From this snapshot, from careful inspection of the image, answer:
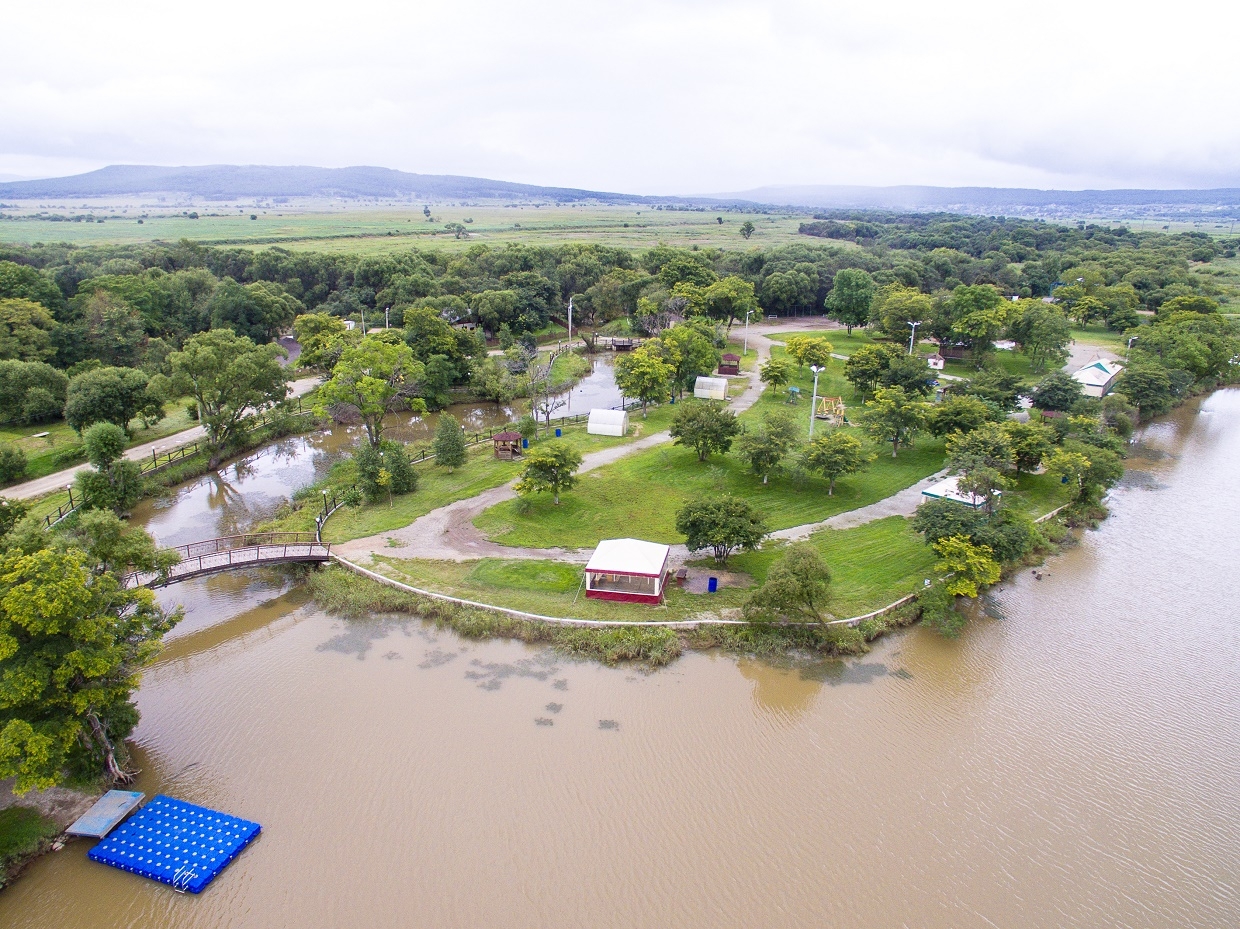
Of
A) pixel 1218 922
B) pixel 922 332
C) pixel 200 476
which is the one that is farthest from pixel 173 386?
pixel 922 332

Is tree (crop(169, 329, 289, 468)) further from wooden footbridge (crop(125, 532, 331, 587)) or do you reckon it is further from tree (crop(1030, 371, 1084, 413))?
tree (crop(1030, 371, 1084, 413))

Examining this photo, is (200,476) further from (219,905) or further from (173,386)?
(219,905)

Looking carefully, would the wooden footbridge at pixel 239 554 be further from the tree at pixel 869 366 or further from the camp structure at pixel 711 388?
the tree at pixel 869 366

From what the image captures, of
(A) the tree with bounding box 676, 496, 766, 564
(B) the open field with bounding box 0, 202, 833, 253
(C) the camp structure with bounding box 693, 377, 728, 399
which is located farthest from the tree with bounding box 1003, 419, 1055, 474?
(B) the open field with bounding box 0, 202, 833, 253

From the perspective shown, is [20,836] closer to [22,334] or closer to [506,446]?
[506,446]

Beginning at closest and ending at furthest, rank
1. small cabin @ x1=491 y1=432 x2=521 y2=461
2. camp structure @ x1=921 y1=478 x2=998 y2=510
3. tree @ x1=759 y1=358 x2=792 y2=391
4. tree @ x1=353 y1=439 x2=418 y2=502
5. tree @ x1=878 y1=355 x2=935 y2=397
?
camp structure @ x1=921 y1=478 x2=998 y2=510
tree @ x1=353 y1=439 x2=418 y2=502
small cabin @ x1=491 y1=432 x2=521 y2=461
tree @ x1=878 y1=355 x2=935 y2=397
tree @ x1=759 y1=358 x2=792 y2=391

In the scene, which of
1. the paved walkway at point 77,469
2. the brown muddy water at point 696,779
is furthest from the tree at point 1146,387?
the paved walkway at point 77,469

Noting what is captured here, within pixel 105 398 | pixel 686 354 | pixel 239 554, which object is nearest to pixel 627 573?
pixel 239 554
